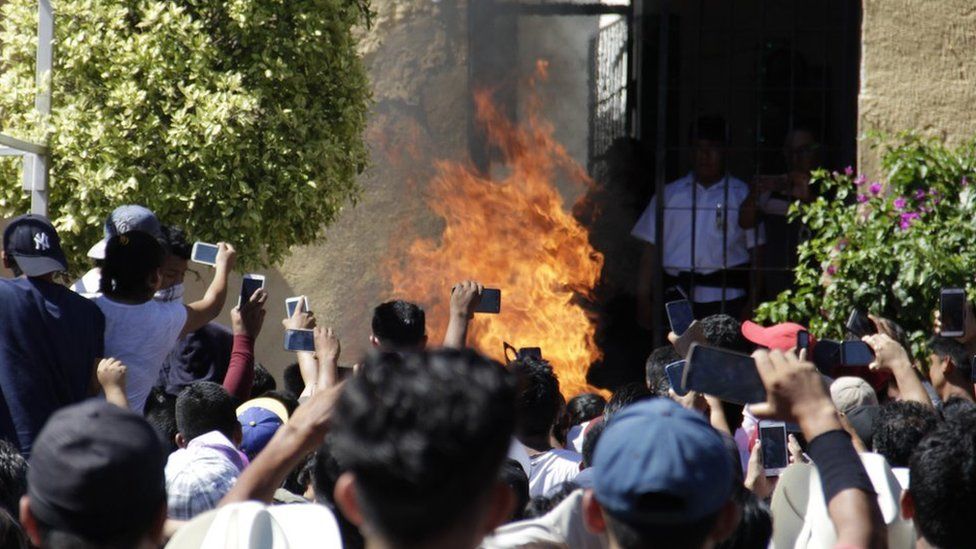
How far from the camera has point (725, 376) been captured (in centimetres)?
292

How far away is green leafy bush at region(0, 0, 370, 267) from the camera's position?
7645mm

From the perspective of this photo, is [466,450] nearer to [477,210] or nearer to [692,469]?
[692,469]

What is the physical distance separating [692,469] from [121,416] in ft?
3.47

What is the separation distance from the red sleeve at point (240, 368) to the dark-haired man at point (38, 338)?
2.31ft

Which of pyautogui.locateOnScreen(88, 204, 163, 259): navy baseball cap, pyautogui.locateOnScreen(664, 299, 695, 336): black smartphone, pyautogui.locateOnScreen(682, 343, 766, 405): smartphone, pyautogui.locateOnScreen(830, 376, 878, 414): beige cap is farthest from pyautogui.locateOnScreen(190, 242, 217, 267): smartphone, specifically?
pyautogui.locateOnScreen(682, 343, 766, 405): smartphone

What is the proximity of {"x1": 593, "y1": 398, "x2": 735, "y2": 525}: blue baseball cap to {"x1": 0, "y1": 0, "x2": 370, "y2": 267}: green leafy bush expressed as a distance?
18.4 feet

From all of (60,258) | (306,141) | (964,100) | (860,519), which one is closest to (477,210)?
(306,141)

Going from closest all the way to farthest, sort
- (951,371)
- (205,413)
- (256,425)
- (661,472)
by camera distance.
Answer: (661,472) < (205,413) < (256,425) < (951,371)

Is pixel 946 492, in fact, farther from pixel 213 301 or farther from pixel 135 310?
pixel 213 301

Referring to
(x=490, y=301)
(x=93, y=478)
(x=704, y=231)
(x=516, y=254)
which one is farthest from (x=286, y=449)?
(x=704, y=231)

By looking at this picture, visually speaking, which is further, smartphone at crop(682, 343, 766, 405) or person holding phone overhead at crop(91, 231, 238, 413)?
person holding phone overhead at crop(91, 231, 238, 413)

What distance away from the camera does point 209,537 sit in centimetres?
266

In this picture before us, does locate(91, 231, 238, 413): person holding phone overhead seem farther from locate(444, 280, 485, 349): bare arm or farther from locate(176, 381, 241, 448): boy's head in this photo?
locate(444, 280, 485, 349): bare arm

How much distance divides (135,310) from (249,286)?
68cm
